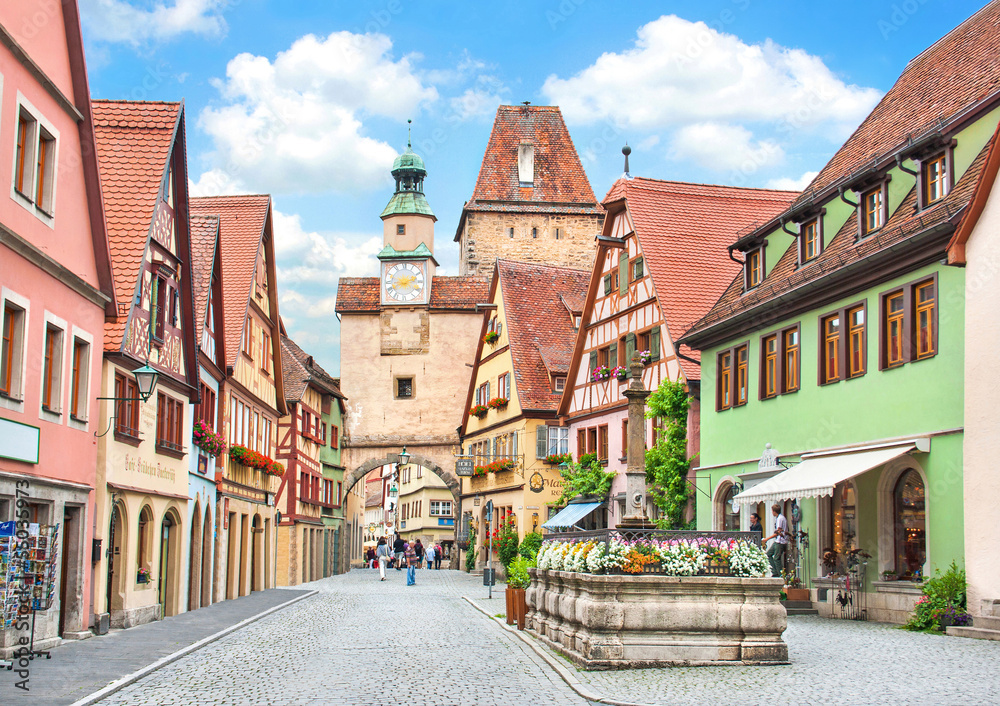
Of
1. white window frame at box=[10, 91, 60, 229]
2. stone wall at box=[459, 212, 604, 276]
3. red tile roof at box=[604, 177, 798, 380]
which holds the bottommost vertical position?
white window frame at box=[10, 91, 60, 229]

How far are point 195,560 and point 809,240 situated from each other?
1396 cm

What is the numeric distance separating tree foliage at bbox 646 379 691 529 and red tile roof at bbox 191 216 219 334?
11175 millimetres

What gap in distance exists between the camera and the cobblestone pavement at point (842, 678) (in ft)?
33.0

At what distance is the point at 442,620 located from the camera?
20891 millimetres

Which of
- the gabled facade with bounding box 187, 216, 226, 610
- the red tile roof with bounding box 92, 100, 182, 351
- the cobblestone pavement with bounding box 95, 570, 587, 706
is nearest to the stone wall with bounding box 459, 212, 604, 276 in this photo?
the gabled facade with bounding box 187, 216, 226, 610

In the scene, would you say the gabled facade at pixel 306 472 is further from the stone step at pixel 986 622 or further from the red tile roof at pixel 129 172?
the stone step at pixel 986 622

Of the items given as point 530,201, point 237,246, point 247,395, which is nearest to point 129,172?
point 237,246

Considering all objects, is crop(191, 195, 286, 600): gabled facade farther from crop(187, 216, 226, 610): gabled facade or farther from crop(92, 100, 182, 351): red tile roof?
crop(92, 100, 182, 351): red tile roof

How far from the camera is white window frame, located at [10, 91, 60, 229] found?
47.4ft

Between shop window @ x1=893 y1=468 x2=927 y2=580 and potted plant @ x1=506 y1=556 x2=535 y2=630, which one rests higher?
shop window @ x1=893 y1=468 x2=927 y2=580

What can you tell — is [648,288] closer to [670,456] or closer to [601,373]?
[601,373]

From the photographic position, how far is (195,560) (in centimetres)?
2498

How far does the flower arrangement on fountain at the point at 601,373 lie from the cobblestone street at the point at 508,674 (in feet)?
51.7

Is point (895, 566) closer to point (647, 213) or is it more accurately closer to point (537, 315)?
point (647, 213)
